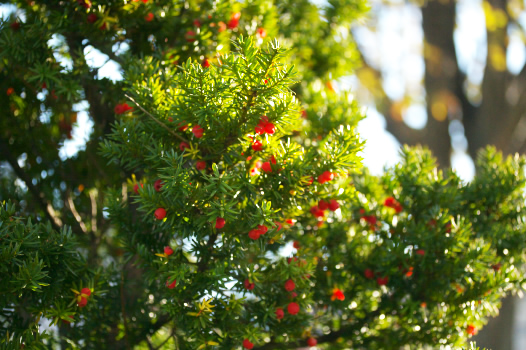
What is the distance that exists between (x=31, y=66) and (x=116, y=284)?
4.22 feet

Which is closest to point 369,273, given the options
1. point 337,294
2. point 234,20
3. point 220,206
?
point 337,294

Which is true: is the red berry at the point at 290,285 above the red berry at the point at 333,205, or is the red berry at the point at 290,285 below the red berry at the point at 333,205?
below

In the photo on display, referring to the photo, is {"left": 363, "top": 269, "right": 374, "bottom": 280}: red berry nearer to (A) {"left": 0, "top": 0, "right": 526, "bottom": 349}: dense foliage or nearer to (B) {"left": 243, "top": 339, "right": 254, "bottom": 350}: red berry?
(A) {"left": 0, "top": 0, "right": 526, "bottom": 349}: dense foliage

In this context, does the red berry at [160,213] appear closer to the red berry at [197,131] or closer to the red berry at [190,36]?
the red berry at [197,131]

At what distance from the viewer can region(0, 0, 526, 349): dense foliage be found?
1.90 meters

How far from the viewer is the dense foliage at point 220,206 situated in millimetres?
1902

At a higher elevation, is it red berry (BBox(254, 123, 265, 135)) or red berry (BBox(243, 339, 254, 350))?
red berry (BBox(254, 123, 265, 135))

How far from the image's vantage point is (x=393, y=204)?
274 cm

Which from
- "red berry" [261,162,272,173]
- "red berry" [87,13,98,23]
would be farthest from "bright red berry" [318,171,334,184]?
"red berry" [87,13,98,23]

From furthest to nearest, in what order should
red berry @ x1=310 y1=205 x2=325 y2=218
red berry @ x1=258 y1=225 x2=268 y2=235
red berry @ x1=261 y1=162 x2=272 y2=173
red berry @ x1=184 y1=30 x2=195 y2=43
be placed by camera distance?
red berry @ x1=184 y1=30 x2=195 y2=43, red berry @ x1=310 y1=205 x2=325 y2=218, red berry @ x1=261 y1=162 x2=272 y2=173, red berry @ x1=258 y1=225 x2=268 y2=235

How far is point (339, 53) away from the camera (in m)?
3.49

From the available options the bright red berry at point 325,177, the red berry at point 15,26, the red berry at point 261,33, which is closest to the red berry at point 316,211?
the bright red berry at point 325,177

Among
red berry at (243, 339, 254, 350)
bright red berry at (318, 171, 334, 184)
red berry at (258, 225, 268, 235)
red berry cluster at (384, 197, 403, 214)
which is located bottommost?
red berry at (243, 339, 254, 350)

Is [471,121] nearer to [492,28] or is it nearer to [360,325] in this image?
[492,28]
